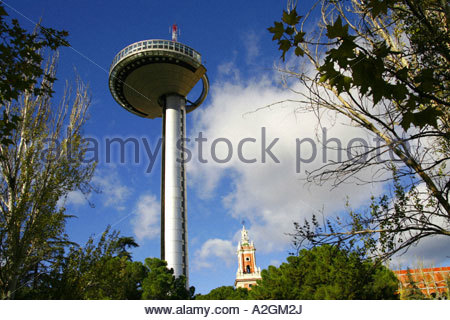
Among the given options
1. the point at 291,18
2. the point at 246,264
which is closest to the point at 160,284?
the point at 291,18

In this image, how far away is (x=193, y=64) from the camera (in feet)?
168

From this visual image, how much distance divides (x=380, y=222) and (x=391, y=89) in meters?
2.23

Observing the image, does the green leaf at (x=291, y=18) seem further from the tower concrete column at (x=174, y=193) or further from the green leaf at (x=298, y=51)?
the tower concrete column at (x=174, y=193)

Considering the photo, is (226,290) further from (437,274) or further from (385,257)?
(385,257)

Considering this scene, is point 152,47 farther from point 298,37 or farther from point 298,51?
point 298,37

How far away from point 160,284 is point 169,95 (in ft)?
99.3

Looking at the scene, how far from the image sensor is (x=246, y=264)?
85500 millimetres

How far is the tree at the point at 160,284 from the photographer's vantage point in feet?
99.7

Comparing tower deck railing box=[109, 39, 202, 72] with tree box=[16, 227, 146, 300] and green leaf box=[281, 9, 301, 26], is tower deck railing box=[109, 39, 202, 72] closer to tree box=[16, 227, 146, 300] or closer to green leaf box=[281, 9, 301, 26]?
tree box=[16, 227, 146, 300]

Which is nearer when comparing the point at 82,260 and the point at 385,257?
the point at 385,257

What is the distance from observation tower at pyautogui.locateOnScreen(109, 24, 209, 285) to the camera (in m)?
41.4

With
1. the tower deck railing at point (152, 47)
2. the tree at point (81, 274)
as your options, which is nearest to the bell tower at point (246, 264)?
the tower deck railing at point (152, 47)

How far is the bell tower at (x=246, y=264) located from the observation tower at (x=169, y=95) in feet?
146
